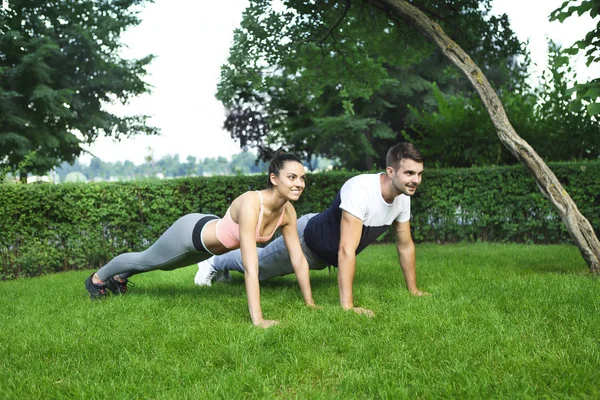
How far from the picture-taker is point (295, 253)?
17.3ft

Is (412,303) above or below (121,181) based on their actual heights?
below

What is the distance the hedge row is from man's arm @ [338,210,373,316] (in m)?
6.29

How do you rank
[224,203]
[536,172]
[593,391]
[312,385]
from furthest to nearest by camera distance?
1. [224,203]
2. [536,172]
3. [312,385]
4. [593,391]

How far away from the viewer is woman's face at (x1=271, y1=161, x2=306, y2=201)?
4793 mm

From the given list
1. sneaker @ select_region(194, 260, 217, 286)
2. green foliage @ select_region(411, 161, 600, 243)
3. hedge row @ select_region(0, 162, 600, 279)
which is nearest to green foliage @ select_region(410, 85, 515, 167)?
green foliage @ select_region(411, 161, 600, 243)

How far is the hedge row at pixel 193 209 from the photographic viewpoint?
910 cm

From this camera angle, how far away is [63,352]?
4094 mm

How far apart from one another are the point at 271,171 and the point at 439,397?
8.58 ft

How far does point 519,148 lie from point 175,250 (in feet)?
15.6

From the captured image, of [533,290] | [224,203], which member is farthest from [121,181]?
[533,290]

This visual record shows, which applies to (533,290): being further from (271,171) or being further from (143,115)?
(143,115)

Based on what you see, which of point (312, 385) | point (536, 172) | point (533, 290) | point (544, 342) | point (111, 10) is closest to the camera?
point (312, 385)

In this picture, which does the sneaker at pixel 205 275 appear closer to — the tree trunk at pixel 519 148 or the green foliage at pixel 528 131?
the tree trunk at pixel 519 148

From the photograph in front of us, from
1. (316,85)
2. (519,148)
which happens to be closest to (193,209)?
(316,85)
